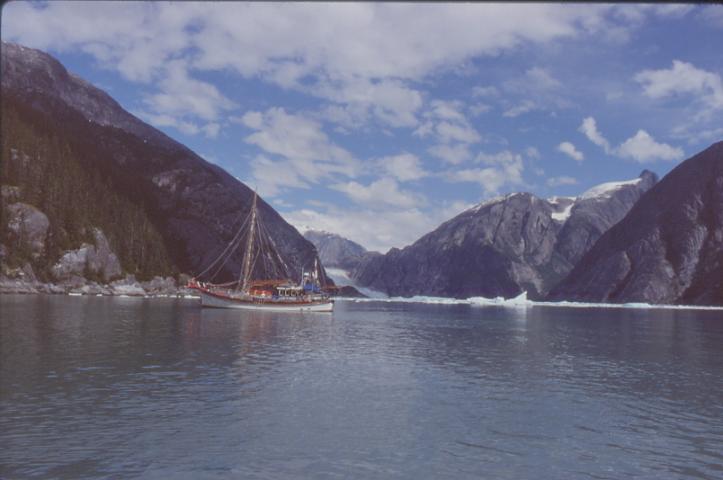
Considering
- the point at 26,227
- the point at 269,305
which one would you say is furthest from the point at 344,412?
the point at 26,227

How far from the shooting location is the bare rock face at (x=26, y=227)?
192m

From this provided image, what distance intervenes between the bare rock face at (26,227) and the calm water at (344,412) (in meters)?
160

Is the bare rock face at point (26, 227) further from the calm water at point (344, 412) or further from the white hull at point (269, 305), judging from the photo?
the calm water at point (344, 412)

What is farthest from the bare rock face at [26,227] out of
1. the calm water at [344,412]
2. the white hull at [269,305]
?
the calm water at [344,412]

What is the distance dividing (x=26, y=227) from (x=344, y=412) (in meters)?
202

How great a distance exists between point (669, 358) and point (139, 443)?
55345mm

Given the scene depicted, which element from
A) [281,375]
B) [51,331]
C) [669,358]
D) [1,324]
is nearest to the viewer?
[281,375]

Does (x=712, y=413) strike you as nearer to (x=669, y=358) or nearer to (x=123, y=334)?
(x=669, y=358)

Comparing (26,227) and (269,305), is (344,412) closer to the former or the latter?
(269,305)

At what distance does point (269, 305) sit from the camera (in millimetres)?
148875

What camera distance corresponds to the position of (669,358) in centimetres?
5962

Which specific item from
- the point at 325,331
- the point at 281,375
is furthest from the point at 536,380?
the point at 325,331

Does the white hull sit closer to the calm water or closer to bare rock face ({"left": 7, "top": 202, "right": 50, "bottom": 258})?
bare rock face ({"left": 7, "top": 202, "right": 50, "bottom": 258})

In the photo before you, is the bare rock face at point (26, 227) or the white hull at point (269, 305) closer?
the white hull at point (269, 305)
